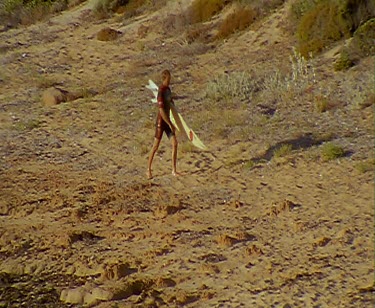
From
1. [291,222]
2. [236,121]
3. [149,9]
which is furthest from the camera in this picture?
[149,9]

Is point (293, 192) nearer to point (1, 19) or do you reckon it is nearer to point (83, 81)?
point (83, 81)

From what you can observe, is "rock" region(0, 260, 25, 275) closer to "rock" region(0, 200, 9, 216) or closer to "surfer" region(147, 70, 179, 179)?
"rock" region(0, 200, 9, 216)

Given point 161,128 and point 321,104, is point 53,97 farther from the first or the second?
point 321,104

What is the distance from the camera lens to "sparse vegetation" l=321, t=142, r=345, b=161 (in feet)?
34.4

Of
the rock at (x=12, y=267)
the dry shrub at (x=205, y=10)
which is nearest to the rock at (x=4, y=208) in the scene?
the rock at (x=12, y=267)

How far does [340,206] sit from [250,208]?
1142mm

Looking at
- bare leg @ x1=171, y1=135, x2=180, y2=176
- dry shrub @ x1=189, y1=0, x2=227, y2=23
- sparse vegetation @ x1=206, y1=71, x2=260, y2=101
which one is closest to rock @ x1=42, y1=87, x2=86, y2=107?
sparse vegetation @ x1=206, y1=71, x2=260, y2=101

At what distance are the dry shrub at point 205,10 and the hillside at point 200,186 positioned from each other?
2.74m

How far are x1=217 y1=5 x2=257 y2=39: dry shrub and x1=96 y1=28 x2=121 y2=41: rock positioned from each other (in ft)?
10.5

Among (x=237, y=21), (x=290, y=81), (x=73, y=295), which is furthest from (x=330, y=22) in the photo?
(x=73, y=295)

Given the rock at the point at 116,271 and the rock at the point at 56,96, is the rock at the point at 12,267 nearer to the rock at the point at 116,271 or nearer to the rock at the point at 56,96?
the rock at the point at 116,271

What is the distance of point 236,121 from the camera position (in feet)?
40.9

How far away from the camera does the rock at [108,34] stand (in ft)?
66.0

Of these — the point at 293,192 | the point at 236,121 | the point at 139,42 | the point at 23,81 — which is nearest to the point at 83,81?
the point at 23,81
